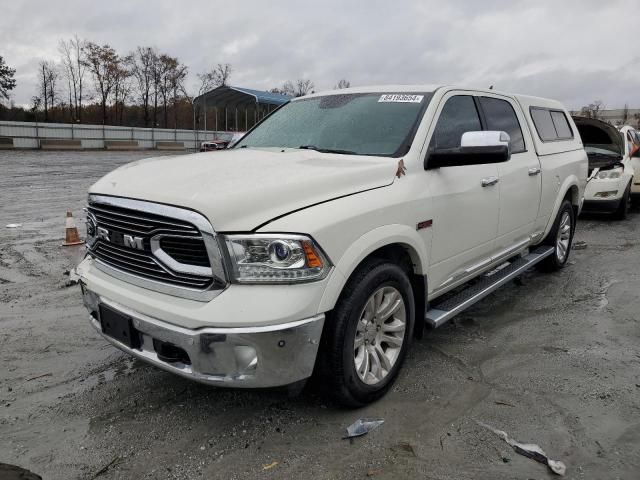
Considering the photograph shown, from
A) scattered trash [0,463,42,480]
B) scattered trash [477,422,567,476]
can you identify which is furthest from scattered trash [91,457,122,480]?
scattered trash [477,422,567,476]

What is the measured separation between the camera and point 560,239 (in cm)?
598

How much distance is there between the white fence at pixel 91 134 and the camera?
32.3 metres

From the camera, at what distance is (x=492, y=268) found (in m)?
4.55

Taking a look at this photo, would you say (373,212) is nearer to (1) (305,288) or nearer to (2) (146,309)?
(1) (305,288)

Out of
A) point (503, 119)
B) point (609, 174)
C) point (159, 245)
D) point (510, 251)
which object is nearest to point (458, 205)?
point (510, 251)

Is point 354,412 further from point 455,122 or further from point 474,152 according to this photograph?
point 455,122

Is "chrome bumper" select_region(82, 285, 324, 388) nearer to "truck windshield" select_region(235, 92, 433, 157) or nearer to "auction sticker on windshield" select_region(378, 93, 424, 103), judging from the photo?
"truck windshield" select_region(235, 92, 433, 157)

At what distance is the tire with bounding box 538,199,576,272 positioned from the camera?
5625mm

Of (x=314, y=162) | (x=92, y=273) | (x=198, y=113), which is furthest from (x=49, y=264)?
(x=198, y=113)

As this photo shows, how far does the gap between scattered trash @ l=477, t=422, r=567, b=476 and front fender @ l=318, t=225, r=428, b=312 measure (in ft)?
3.54

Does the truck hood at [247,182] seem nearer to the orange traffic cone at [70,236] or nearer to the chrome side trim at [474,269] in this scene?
the chrome side trim at [474,269]

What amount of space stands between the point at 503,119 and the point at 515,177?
0.58 m

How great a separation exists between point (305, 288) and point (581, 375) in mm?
2217

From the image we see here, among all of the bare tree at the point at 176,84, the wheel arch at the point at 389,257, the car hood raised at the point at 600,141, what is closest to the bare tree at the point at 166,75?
the bare tree at the point at 176,84
